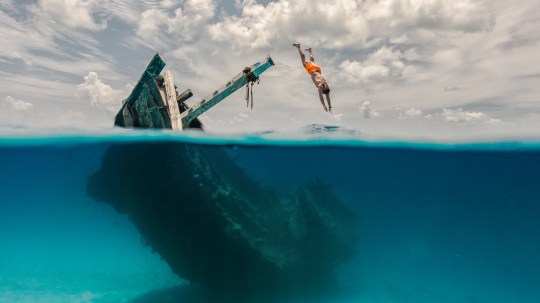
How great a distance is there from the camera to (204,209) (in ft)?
32.3

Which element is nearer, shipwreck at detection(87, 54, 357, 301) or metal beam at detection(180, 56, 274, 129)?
metal beam at detection(180, 56, 274, 129)

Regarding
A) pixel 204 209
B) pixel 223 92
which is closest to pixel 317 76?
pixel 223 92

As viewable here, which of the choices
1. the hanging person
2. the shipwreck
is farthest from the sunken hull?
the hanging person

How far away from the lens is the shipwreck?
8.88m

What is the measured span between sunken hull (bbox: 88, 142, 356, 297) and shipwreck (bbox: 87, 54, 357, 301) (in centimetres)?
4

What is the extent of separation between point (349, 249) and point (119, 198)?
10894mm

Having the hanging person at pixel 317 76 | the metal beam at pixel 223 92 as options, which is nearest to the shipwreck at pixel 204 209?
the metal beam at pixel 223 92

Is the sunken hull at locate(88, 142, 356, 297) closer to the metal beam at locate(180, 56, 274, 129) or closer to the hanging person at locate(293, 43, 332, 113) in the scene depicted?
the metal beam at locate(180, 56, 274, 129)

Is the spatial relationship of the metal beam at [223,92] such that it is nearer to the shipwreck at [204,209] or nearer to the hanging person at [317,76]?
the shipwreck at [204,209]

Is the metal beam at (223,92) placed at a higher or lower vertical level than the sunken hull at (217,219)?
higher

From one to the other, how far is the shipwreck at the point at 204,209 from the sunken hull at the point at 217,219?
0.04 m

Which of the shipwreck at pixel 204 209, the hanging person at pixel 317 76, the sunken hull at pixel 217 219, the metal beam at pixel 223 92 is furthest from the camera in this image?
the sunken hull at pixel 217 219

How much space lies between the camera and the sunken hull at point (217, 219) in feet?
32.6

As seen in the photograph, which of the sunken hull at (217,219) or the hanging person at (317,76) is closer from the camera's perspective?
the hanging person at (317,76)
